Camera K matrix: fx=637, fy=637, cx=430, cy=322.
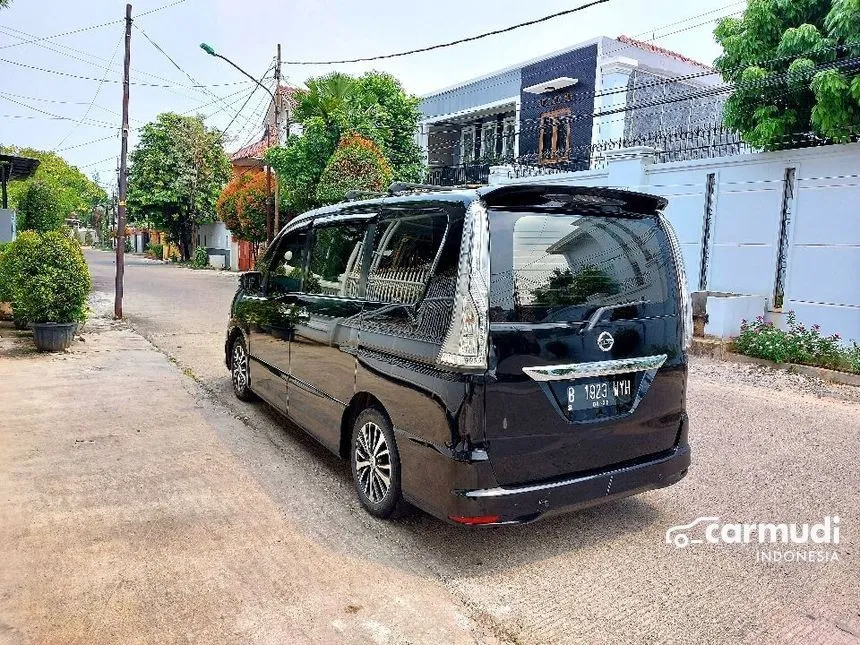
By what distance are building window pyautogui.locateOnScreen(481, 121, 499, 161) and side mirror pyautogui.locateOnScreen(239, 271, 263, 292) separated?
16687 mm

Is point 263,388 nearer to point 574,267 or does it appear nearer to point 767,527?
point 574,267

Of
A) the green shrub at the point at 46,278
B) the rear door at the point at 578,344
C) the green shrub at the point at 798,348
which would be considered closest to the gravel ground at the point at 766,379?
the green shrub at the point at 798,348

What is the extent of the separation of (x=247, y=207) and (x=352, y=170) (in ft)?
36.0

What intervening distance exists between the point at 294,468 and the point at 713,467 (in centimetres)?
307

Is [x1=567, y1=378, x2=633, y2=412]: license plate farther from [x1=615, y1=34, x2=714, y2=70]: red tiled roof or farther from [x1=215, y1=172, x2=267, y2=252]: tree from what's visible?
[x1=215, y1=172, x2=267, y2=252]: tree

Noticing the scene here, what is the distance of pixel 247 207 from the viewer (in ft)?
86.0

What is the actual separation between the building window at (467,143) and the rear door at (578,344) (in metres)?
20.4

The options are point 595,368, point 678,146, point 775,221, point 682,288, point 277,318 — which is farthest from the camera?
point 678,146

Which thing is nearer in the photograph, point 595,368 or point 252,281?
point 595,368

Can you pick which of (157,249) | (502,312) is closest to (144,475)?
(502,312)

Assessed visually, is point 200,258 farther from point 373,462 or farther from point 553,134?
point 373,462

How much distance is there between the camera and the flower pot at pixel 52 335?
847 cm

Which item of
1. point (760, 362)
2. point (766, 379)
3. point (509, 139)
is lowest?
point (766, 379)

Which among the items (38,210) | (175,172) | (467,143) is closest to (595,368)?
(38,210)
